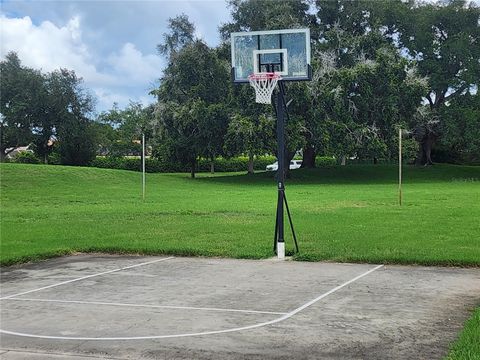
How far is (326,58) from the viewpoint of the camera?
3634cm

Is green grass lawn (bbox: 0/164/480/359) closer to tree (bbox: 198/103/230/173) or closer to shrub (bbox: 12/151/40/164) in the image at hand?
tree (bbox: 198/103/230/173)

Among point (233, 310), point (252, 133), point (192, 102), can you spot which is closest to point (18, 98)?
point (192, 102)

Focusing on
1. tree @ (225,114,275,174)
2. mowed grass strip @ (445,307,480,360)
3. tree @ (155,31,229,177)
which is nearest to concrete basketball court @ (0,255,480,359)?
mowed grass strip @ (445,307,480,360)

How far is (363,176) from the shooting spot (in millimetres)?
40656

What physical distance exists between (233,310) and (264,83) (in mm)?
5922

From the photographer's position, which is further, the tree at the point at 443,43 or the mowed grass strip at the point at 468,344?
the tree at the point at 443,43

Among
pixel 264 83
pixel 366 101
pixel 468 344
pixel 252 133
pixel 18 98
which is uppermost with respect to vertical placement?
pixel 18 98

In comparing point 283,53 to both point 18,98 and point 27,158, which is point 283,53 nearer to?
point 18,98

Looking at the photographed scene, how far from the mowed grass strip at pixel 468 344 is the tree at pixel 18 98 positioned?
145ft

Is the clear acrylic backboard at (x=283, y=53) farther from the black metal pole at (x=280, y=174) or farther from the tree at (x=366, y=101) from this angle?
the tree at (x=366, y=101)

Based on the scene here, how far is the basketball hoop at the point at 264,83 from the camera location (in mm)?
11203

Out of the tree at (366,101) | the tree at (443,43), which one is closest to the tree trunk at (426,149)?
the tree at (443,43)

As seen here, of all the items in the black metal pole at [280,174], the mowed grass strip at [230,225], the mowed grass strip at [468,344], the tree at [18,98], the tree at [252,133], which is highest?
the tree at [18,98]

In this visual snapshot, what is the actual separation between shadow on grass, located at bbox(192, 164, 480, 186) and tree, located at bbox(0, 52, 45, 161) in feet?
52.8
